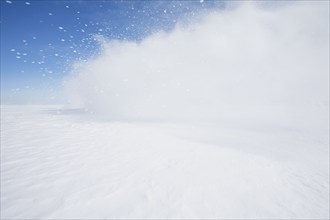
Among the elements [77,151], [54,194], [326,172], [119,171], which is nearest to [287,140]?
[326,172]

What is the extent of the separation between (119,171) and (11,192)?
2.45 meters

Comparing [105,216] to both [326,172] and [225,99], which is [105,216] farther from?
[225,99]

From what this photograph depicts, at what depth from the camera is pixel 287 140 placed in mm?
11906

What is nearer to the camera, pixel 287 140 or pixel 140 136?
pixel 140 136

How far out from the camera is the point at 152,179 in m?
5.54

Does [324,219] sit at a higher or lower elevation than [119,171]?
lower

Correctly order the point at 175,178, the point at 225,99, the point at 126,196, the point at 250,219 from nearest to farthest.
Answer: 1. the point at 250,219
2. the point at 126,196
3. the point at 175,178
4. the point at 225,99

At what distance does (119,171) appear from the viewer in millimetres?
5883

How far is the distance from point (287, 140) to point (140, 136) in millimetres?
8307

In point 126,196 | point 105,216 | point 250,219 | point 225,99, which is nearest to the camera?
point 105,216

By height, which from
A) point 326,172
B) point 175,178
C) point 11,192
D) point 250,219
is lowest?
point 326,172

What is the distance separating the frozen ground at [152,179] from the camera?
4.16 meters

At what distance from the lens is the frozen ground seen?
4156mm

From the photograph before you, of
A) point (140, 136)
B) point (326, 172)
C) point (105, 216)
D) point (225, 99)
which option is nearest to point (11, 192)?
point (105, 216)
